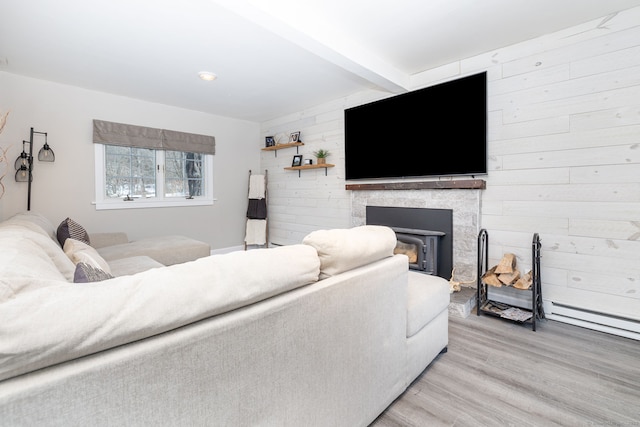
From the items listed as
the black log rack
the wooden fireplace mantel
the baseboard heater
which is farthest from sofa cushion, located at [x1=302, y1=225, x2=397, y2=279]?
the baseboard heater

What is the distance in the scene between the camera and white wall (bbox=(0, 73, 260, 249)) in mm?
3371

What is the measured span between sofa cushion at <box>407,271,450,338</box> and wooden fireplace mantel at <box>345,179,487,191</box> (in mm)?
1283

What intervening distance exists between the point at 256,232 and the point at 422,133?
3188mm

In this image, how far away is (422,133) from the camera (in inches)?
130

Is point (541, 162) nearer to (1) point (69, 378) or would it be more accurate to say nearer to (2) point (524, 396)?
(2) point (524, 396)

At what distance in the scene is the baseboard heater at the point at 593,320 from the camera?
226 cm

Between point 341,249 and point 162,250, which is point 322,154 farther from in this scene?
point 341,249

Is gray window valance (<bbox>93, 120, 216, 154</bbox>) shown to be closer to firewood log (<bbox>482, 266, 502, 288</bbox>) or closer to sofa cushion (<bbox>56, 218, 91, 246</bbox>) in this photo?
sofa cushion (<bbox>56, 218, 91, 246</bbox>)

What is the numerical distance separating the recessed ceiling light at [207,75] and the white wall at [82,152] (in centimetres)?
141

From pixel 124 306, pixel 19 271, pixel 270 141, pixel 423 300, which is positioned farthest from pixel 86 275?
pixel 270 141

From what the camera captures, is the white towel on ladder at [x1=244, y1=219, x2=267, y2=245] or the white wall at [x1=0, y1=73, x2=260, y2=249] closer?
the white wall at [x1=0, y1=73, x2=260, y2=249]

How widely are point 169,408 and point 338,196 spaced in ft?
12.0

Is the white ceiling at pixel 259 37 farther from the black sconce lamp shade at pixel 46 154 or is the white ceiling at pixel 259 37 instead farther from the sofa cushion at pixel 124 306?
the sofa cushion at pixel 124 306

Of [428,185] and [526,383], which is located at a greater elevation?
[428,185]
